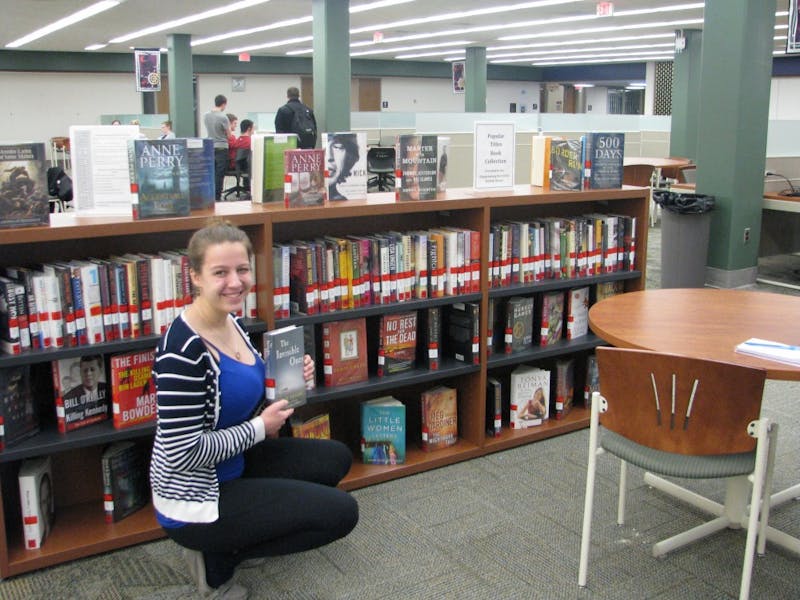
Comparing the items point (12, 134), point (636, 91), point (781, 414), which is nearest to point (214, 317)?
point (781, 414)

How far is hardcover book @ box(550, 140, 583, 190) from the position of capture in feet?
11.1

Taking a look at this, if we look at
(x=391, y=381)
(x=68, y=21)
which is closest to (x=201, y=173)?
(x=391, y=381)

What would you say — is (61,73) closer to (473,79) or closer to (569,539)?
(473,79)

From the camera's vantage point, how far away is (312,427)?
2.92m

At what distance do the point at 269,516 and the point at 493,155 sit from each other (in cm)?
182

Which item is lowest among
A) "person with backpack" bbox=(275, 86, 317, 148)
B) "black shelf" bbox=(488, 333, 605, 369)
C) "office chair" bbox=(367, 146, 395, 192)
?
"black shelf" bbox=(488, 333, 605, 369)

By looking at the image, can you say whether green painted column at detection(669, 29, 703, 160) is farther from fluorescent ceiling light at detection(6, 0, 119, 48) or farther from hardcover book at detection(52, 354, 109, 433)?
hardcover book at detection(52, 354, 109, 433)

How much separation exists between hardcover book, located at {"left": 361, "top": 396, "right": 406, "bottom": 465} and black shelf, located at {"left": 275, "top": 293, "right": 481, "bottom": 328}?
39 centimetres

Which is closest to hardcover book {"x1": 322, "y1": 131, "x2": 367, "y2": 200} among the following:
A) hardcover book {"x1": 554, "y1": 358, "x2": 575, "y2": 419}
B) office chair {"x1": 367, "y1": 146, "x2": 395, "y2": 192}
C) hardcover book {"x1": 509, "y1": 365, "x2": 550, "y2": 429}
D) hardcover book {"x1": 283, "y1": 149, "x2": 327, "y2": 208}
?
hardcover book {"x1": 283, "y1": 149, "x2": 327, "y2": 208}

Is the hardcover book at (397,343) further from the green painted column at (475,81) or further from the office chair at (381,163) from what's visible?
the green painted column at (475,81)

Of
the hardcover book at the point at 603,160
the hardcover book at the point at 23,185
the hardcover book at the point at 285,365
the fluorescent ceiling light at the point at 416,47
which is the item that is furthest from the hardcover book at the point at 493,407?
the fluorescent ceiling light at the point at 416,47

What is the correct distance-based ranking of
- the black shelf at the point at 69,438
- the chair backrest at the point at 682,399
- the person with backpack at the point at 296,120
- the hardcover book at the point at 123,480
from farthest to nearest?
1. the person with backpack at the point at 296,120
2. the hardcover book at the point at 123,480
3. the black shelf at the point at 69,438
4. the chair backrest at the point at 682,399

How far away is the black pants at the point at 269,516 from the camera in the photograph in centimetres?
199

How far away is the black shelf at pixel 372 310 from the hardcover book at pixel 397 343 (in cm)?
7
